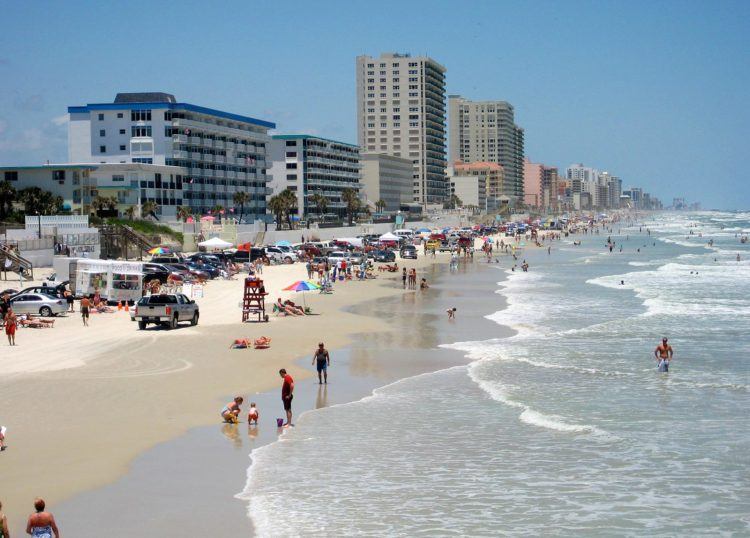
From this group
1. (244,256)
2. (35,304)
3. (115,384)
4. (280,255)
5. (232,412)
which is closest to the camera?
(232,412)

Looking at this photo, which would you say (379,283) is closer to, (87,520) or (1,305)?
(1,305)

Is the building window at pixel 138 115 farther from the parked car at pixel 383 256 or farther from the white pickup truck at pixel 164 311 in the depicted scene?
the white pickup truck at pixel 164 311

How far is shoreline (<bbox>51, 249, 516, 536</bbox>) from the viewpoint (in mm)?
14172

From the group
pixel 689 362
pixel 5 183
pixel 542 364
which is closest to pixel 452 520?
pixel 542 364

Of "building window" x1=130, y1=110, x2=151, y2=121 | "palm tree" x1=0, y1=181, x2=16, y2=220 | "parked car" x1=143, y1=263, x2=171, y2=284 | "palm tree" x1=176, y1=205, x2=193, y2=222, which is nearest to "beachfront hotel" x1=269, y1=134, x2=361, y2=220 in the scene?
"building window" x1=130, y1=110, x2=151, y2=121

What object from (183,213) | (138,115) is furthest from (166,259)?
(138,115)

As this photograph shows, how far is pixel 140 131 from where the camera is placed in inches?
3844

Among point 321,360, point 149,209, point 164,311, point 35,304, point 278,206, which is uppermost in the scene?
point 278,206

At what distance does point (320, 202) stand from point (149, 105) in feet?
128

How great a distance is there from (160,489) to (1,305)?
20129 millimetres

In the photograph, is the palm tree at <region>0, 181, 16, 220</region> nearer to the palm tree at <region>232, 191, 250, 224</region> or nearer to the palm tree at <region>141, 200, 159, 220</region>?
the palm tree at <region>141, 200, 159, 220</region>

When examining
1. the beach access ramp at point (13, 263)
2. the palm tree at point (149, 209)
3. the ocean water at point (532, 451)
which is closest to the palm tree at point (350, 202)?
the palm tree at point (149, 209)

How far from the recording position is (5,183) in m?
73.9

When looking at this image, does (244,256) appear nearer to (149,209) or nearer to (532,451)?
(149,209)
